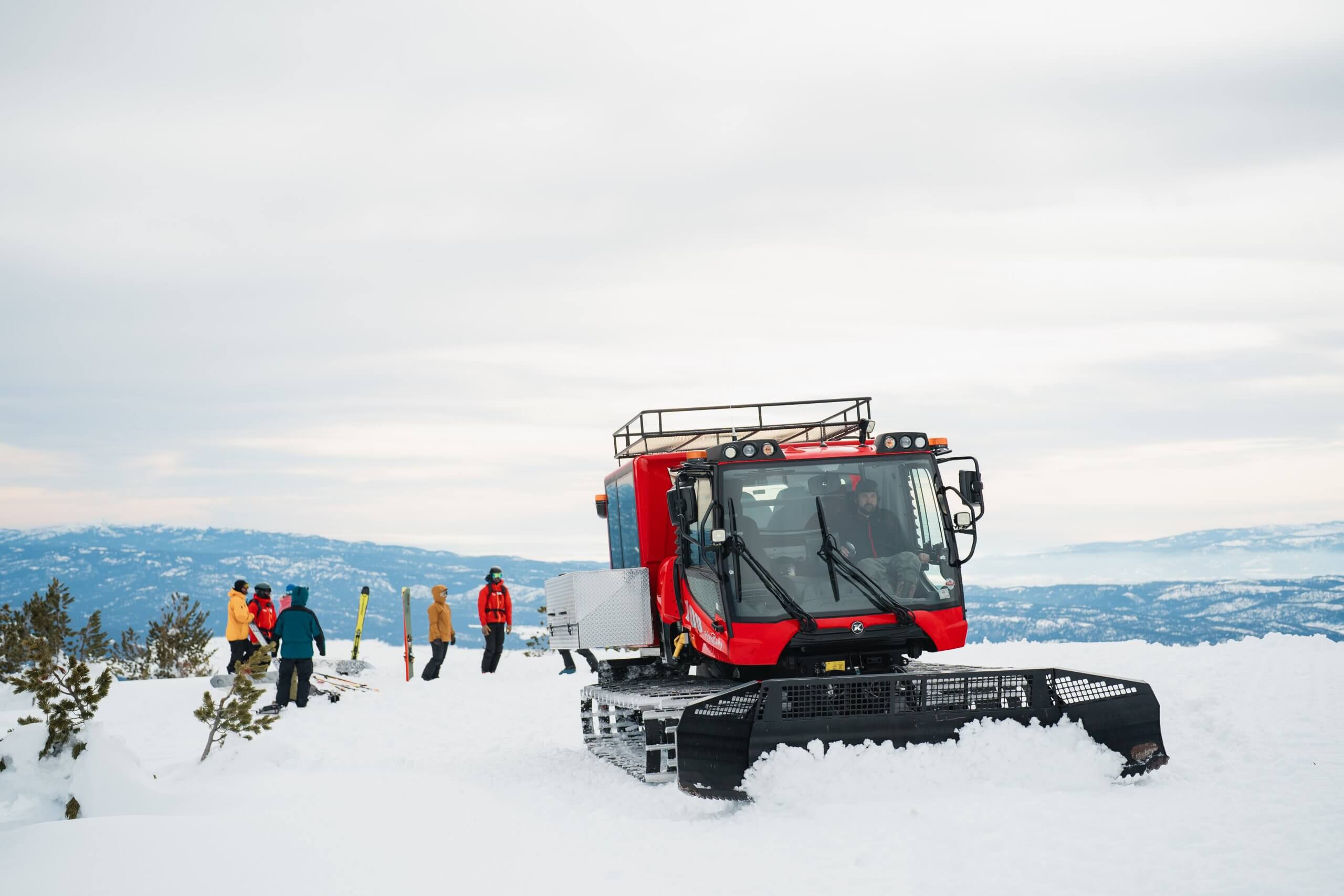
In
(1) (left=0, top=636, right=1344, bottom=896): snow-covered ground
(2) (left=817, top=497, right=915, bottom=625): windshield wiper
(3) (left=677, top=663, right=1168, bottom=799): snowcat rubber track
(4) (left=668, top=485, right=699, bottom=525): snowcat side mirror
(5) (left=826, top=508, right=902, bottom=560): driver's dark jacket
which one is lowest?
(1) (left=0, top=636, right=1344, bottom=896): snow-covered ground

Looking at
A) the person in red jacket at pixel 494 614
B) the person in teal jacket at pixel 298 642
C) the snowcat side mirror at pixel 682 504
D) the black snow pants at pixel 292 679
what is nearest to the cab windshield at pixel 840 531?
the snowcat side mirror at pixel 682 504

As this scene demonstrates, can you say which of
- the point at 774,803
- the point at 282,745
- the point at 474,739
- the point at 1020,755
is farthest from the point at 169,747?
the point at 1020,755

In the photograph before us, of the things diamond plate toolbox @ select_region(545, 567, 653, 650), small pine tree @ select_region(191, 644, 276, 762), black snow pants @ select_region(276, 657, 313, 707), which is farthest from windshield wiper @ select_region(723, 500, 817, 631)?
black snow pants @ select_region(276, 657, 313, 707)

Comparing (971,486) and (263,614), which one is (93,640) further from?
(971,486)

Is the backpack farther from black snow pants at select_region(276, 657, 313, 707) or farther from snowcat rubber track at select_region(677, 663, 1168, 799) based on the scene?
snowcat rubber track at select_region(677, 663, 1168, 799)

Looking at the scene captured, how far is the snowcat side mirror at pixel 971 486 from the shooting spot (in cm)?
868

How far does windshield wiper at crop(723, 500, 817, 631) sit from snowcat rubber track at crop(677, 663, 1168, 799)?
87 centimetres

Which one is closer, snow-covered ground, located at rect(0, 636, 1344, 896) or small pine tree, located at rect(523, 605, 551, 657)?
snow-covered ground, located at rect(0, 636, 1344, 896)

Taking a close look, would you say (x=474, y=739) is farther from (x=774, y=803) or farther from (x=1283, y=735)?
(x=1283, y=735)

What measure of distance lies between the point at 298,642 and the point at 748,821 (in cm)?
924

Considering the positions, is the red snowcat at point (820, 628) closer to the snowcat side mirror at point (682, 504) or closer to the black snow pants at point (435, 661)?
the snowcat side mirror at point (682, 504)

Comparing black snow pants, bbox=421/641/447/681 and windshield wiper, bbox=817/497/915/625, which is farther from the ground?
windshield wiper, bbox=817/497/915/625

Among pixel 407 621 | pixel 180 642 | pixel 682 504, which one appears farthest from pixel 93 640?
pixel 682 504

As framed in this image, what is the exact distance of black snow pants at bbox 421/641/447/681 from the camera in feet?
60.1
